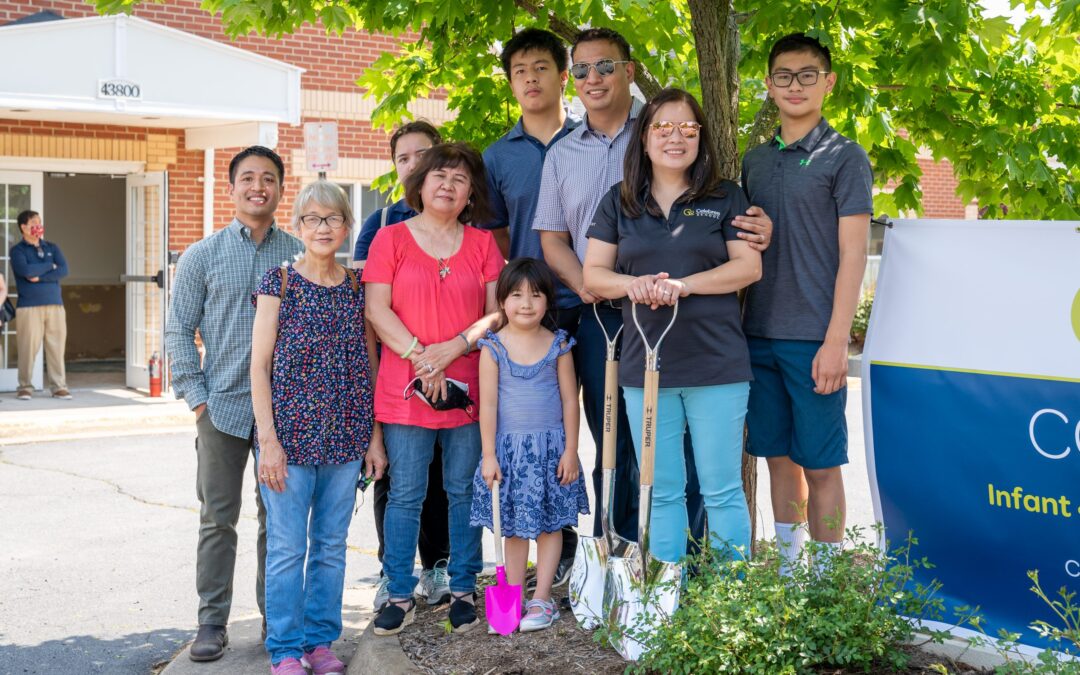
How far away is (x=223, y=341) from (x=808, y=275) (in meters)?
2.37

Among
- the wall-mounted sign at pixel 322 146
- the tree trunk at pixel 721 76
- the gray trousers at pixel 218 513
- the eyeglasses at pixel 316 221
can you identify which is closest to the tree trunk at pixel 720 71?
the tree trunk at pixel 721 76

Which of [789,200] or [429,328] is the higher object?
[789,200]

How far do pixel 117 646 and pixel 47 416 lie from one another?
7.84 metres

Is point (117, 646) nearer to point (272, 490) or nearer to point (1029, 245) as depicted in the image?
point (272, 490)

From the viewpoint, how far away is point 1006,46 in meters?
5.88

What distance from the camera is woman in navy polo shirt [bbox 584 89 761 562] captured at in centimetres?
416

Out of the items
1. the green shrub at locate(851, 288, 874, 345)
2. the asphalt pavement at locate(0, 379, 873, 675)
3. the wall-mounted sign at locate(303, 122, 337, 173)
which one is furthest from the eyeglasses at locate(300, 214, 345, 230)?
the green shrub at locate(851, 288, 874, 345)

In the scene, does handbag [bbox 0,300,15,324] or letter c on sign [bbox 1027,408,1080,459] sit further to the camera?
handbag [bbox 0,300,15,324]

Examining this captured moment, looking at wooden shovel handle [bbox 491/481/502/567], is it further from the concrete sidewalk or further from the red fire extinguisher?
the red fire extinguisher

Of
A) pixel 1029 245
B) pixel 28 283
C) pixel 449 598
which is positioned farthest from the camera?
pixel 28 283

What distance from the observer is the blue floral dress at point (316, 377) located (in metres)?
4.39

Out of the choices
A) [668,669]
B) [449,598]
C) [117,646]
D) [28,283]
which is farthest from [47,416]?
[668,669]

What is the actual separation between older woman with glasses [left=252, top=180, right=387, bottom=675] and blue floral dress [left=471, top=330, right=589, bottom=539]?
1.73ft

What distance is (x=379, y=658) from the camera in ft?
14.7
